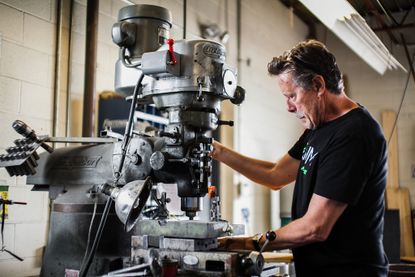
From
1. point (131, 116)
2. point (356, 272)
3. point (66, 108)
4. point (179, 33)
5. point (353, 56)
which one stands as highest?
point (353, 56)

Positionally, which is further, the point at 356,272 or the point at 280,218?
the point at 280,218

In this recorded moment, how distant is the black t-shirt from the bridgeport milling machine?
0.29 m

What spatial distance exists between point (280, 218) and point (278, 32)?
1925 mm

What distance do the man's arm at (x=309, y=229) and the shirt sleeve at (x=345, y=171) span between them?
0.03m

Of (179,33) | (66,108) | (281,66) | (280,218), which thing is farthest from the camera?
(280,218)

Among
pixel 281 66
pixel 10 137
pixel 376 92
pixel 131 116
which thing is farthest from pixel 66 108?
pixel 376 92

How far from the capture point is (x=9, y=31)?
1969 mm

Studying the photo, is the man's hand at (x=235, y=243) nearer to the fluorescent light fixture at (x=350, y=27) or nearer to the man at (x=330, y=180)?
the man at (x=330, y=180)

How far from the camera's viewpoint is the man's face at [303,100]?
5.06ft

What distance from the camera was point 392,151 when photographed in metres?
5.14

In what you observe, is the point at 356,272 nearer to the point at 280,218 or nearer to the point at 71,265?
the point at 71,265

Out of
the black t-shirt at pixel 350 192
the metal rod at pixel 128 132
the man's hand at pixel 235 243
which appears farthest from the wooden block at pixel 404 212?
the metal rod at pixel 128 132

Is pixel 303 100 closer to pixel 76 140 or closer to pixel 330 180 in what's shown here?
pixel 330 180

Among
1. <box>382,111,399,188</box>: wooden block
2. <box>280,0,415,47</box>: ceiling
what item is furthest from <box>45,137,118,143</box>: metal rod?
<box>382,111,399,188</box>: wooden block
